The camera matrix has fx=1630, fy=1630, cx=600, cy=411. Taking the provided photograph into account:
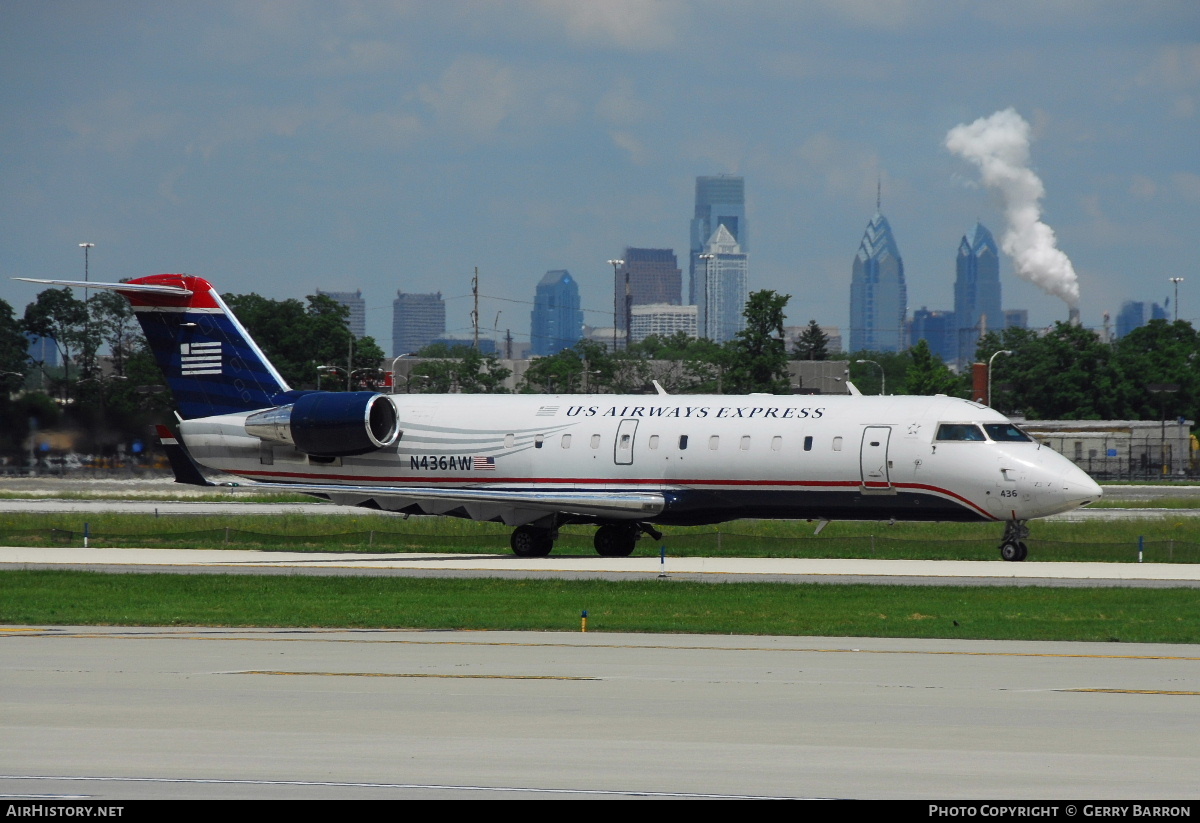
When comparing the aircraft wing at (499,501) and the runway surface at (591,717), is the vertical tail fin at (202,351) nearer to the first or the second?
the aircraft wing at (499,501)

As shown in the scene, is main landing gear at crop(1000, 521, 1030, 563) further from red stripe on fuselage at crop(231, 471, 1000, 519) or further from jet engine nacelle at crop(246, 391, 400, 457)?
jet engine nacelle at crop(246, 391, 400, 457)

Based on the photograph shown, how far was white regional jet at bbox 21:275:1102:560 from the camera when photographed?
36125mm

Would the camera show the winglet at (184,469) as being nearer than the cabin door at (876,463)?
No

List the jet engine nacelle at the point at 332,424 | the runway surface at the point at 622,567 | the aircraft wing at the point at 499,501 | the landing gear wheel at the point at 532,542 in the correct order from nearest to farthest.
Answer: the runway surface at the point at 622,567 → the aircraft wing at the point at 499,501 → the landing gear wheel at the point at 532,542 → the jet engine nacelle at the point at 332,424

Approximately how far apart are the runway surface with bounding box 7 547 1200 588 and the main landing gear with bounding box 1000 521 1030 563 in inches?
10.8

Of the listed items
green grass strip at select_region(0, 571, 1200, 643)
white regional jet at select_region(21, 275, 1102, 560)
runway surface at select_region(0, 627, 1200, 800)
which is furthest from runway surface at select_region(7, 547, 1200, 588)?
runway surface at select_region(0, 627, 1200, 800)

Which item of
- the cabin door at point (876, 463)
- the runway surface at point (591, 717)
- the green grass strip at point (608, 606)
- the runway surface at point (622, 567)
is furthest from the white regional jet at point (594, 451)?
the runway surface at point (591, 717)

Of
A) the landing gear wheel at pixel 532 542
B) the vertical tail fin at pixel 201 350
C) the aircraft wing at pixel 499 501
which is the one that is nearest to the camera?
the aircraft wing at pixel 499 501

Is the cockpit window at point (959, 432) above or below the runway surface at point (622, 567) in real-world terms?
above

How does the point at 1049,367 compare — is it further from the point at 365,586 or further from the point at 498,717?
the point at 498,717

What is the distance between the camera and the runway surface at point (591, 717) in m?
11.1

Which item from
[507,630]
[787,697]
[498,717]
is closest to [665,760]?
[498,717]

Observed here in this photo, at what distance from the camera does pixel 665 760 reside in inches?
470

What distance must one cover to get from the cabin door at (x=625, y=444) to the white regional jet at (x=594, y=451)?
0.05 metres
